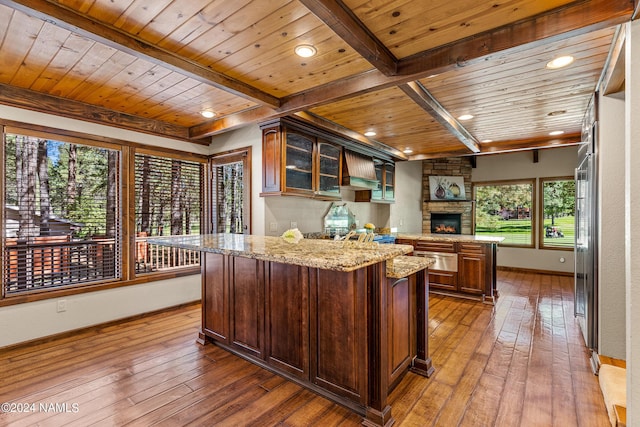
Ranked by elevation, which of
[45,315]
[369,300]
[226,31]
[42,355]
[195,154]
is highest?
[226,31]

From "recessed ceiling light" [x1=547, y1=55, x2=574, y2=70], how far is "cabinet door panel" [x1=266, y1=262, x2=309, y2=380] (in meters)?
2.48

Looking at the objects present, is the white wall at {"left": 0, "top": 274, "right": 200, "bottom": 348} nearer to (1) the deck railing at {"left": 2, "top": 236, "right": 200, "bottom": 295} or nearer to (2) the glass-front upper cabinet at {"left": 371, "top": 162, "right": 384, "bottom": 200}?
(1) the deck railing at {"left": 2, "top": 236, "right": 200, "bottom": 295}

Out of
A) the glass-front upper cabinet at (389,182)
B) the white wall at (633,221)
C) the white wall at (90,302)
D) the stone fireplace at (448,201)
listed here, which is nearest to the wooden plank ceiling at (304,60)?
the white wall at (90,302)

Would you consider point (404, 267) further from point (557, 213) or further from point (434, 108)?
point (557, 213)

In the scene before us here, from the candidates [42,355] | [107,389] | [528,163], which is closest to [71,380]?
[107,389]

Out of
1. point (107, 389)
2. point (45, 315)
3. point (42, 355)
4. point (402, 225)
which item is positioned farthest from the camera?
point (402, 225)

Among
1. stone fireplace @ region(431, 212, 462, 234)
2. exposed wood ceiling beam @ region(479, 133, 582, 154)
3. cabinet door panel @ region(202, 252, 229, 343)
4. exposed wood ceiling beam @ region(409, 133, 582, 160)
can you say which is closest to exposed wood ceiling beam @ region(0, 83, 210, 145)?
cabinet door panel @ region(202, 252, 229, 343)

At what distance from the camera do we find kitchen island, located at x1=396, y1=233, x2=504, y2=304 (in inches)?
174

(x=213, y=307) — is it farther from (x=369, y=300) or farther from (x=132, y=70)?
(x=132, y=70)

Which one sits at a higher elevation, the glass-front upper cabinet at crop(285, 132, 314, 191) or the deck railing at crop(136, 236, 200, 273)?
the glass-front upper cabinet at crop(285, 132, 314, 191)

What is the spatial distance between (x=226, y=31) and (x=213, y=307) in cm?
235

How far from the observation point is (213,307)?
2.95 m

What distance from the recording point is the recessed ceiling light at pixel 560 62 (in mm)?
2285

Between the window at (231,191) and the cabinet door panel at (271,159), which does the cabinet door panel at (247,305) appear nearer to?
the cabinet door panel at (271,159)
